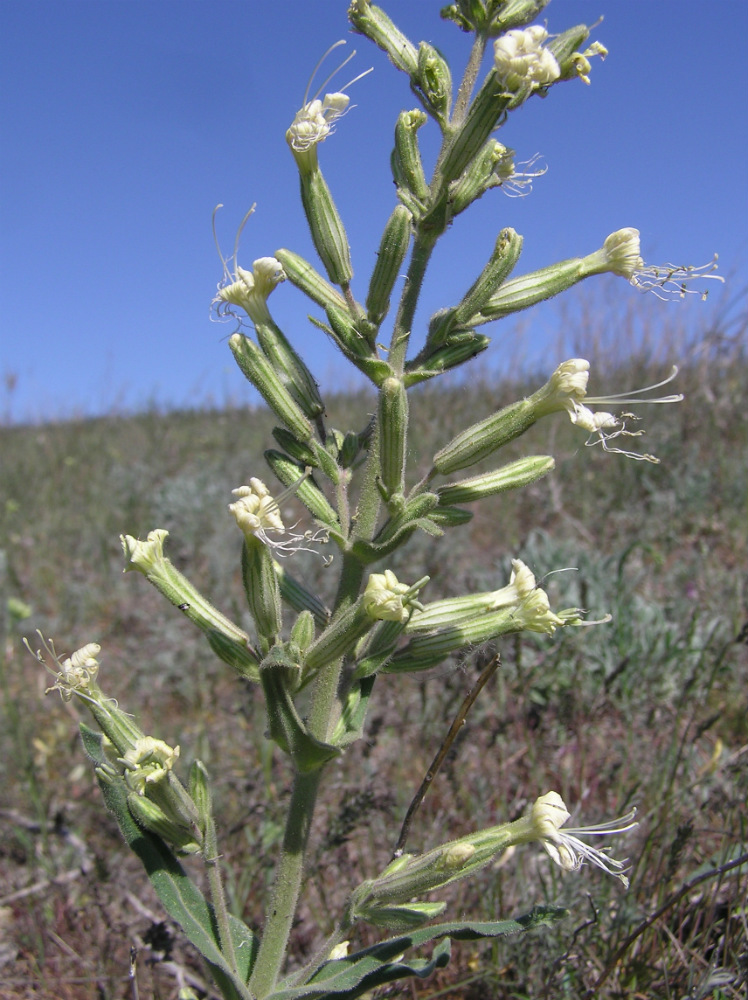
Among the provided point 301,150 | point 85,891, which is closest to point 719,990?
point 85,891

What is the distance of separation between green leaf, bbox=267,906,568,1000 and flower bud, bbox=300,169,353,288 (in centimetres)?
158

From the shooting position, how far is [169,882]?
1.67 metres

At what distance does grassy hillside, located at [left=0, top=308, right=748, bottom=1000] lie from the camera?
2281mm

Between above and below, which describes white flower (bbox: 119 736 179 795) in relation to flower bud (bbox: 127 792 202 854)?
above

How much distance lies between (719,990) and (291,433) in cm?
175

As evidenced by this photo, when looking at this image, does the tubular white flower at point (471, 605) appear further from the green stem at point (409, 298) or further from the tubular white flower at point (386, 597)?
the green stem at point (409, 298)

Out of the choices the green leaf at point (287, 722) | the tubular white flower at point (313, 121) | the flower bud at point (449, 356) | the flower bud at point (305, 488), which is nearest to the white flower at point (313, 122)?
the tubular white flower at point (313, 121)

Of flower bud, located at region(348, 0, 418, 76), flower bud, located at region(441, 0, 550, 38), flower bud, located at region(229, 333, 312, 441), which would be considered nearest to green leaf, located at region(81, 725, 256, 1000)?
flower bud, located at region(229, 333, 312, 441)

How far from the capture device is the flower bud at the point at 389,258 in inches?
70.5

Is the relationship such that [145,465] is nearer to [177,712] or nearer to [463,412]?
[463,412]

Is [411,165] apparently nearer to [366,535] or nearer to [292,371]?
[292,371]

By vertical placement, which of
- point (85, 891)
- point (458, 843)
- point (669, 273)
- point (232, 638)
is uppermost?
point (669, 273)

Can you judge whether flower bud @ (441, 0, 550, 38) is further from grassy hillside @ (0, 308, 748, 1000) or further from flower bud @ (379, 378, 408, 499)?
grassy hillside @ (0, 308, 748, 1000)

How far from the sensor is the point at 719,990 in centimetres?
181
